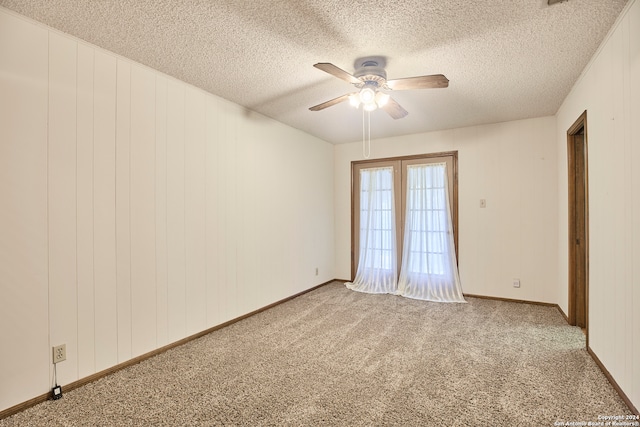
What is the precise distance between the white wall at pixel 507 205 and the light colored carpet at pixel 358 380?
87 centimetres

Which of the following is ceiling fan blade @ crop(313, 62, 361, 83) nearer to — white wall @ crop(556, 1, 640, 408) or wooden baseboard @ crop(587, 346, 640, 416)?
white wall @ crop(556, 1, 640, 408)

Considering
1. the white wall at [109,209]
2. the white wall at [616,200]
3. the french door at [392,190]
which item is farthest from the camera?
the french door at [392,190]

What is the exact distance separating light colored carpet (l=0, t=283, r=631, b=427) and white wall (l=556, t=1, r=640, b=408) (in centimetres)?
33

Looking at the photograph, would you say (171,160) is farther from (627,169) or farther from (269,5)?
(627,169)

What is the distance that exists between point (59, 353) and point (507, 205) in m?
4.97

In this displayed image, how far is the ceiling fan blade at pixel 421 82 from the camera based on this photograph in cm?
225

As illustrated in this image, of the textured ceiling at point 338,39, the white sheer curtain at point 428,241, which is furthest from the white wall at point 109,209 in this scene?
the white sheer curtain at point 428,241

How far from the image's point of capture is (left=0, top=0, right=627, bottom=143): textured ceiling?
1930 mm

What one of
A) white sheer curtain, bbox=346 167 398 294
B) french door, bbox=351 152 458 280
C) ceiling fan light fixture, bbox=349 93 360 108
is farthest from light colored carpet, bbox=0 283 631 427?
ceiling fan light fixture, bbox=349 93 360 108

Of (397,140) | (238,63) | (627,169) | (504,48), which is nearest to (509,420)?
(627,169)

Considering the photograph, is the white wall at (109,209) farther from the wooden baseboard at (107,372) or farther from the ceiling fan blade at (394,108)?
the ceiling fan blade at (394,108)

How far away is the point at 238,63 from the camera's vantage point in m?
2.63

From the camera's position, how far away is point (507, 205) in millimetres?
4320

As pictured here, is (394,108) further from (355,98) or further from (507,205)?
(507,205)
